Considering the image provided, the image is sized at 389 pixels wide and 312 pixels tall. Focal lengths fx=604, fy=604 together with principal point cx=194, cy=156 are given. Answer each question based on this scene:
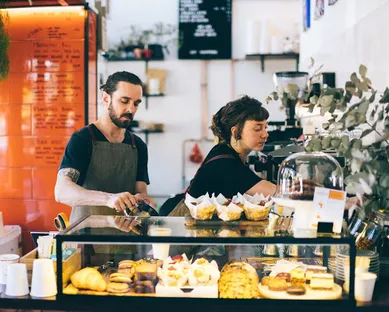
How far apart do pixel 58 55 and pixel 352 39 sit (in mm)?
2504

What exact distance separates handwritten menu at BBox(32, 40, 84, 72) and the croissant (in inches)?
123

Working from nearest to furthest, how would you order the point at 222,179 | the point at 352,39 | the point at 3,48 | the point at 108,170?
the point at 222,179, the point at 108,170, the point at 352,39, the point at 3,48

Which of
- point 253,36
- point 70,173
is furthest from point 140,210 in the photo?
point 253,36

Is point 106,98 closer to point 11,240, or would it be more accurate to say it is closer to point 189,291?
point 189,291

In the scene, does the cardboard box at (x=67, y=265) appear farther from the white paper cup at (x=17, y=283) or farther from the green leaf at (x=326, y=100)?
the green leaf at (x=326, y=100)

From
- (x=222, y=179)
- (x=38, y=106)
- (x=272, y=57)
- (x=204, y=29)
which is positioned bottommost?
(x=222, y=179)

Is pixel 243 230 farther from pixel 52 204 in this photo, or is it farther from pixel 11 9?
pixel 11 9

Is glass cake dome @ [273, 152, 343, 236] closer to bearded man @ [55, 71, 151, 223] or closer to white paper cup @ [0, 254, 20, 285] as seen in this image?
white paper cup @ [0, 254, 20, 285]

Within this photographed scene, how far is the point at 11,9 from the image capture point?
507 centimetres

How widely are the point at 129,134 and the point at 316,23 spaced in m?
2.35

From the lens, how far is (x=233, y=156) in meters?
3.11

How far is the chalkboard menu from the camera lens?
279 inches

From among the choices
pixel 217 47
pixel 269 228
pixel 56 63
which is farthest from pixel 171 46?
pixel 269 228

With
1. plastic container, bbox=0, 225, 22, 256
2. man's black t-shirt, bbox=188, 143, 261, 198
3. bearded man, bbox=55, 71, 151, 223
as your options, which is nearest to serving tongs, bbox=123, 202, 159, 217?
man's black t-shirt, bbox=188, 143, 261, 198
